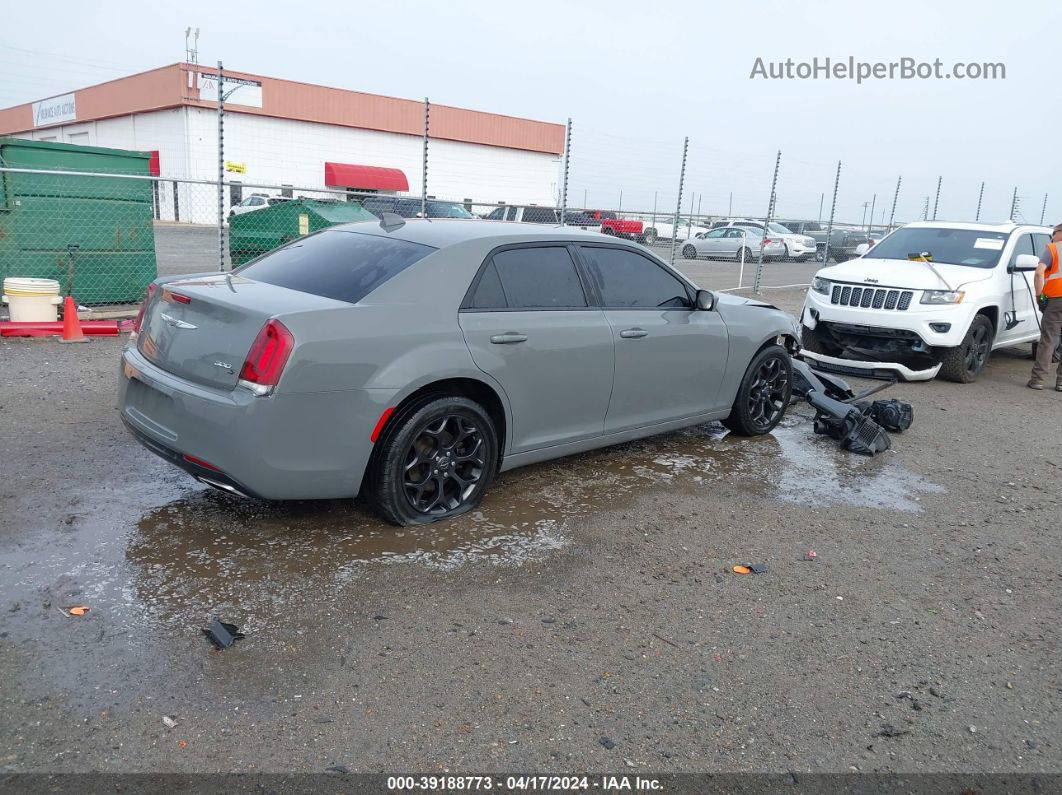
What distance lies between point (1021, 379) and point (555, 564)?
8.00m

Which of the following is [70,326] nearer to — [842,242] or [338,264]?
[338,264]

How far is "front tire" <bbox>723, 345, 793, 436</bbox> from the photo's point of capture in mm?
6125

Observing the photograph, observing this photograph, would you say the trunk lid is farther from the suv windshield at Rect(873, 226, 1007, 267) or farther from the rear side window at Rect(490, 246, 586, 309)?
the suv windshield at Rect(873, 226, 1007, 267)

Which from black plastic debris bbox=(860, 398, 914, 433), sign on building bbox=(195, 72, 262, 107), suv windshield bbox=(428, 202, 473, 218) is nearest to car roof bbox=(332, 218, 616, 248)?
black plastic debris bbox=(860, 398, 914, 433)

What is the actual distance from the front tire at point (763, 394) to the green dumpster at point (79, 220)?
25.3 feet

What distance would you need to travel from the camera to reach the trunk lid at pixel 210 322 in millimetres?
3723

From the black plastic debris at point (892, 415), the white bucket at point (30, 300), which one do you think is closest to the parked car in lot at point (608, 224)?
the white bucket at point (30, 300)

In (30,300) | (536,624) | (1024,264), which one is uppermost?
(1024,264)

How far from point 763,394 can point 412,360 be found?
3.31 m

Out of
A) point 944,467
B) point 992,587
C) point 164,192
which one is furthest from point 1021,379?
point 164,192

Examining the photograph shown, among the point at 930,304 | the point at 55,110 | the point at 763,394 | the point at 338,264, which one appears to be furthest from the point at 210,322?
the point at 55,110

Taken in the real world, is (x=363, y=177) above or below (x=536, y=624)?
above

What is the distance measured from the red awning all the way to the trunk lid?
39331 mm

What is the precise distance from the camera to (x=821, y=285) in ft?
30.9
